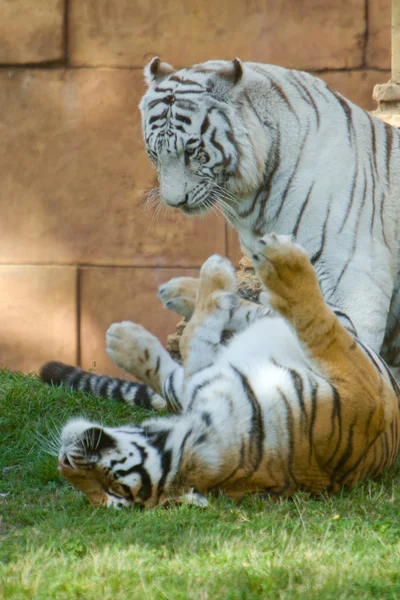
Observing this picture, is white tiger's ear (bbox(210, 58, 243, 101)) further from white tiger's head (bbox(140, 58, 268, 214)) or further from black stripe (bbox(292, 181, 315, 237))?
black stripe (bbox(292, 181, 315, 237))

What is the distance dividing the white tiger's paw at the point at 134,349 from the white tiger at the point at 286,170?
773 millimetres

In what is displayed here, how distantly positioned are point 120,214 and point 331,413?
335 centimetres

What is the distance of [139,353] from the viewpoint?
4.34m

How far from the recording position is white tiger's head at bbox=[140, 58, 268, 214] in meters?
3.72

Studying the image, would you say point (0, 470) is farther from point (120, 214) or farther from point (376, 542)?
point (120, 214)

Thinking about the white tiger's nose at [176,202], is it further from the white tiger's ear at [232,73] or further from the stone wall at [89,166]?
the stone wall at [89,166]

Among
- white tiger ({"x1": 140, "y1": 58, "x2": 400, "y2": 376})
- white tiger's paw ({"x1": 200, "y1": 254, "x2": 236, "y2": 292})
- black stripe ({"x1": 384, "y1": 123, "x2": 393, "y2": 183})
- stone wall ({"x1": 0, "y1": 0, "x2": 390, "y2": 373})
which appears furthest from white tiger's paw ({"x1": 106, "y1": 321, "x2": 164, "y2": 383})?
stone wall ({"x1": 0, "y1": 0, "x2": 390, "y2": 373})

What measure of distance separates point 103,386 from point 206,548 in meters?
2.21

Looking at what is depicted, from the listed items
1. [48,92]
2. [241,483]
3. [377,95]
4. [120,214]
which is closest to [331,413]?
[241,483]

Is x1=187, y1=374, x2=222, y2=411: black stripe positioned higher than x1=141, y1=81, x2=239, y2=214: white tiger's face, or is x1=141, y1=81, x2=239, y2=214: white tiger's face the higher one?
x1=141, y1=81, x2=239, y2=214: white tiger's face

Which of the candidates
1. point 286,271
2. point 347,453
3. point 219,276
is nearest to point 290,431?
point 347,453

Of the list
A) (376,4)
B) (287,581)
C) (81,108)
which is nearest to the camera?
(287,581)

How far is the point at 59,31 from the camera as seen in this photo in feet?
19.7

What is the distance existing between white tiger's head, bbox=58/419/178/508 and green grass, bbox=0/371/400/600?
2.4 inches
